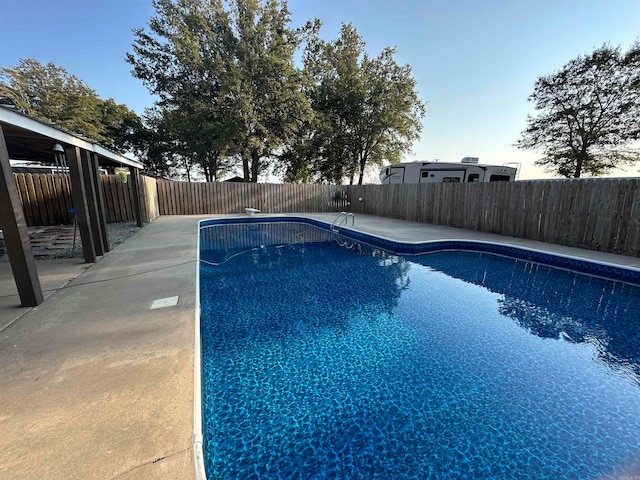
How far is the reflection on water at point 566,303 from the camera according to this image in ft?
9.55

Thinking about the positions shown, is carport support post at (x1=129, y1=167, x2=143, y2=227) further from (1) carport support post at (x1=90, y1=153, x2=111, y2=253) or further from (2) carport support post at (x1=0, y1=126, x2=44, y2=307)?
(2) carport support post at (x1=0, y1=126, x2=44, y2=307)

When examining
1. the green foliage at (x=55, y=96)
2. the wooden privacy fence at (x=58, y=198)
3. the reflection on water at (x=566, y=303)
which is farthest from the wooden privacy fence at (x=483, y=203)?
the green foliage at (x=55, y=96)

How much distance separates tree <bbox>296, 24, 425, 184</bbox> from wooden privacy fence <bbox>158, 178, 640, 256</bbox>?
593 centimetres

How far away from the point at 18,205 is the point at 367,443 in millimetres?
3669

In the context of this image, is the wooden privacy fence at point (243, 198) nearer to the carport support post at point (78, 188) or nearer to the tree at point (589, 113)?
the carport support post at point (78, 188)

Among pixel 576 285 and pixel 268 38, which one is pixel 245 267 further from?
pixel 268 38

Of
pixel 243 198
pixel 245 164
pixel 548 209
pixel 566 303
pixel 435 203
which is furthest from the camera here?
pixel 245 164

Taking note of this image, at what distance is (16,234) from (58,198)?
788 cm

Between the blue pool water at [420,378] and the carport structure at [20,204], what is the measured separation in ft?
5.72

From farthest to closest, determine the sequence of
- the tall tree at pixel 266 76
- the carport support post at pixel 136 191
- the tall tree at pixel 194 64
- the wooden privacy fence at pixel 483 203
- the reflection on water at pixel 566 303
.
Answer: the tall tree at pixel 266 76
the tall tree at pixel 194 64
the carport support post at pixel 136 191
the wooden privacy fence at pixel 483 203
the reflection on water at pixel 566 303

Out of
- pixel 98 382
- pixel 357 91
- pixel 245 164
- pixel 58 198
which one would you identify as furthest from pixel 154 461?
pixel 357 91

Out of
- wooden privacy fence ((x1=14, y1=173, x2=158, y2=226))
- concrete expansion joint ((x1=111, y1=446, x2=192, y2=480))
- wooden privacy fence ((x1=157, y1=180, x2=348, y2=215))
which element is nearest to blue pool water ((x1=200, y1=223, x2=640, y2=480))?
concrete expansion joint ((x1=111, y1=446, x2=192, y2=480))

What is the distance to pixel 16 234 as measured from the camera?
2.55 metres

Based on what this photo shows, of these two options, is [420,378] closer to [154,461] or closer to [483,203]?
[154,461]
